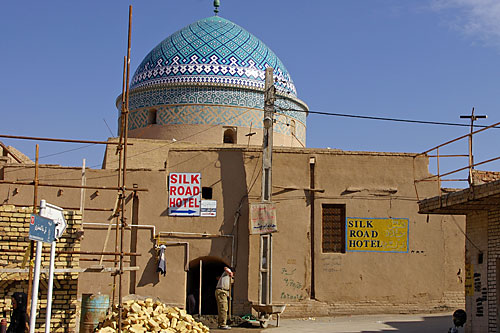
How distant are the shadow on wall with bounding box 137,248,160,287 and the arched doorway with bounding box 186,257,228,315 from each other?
0.95 metres

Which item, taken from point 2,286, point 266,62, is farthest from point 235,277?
point 266,62

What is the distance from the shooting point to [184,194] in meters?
18.7

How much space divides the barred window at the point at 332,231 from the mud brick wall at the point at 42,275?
25.5 feet

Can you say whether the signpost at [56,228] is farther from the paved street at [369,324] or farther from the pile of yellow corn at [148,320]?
the paved street at [369,324]

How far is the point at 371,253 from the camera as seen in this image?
61.5ft

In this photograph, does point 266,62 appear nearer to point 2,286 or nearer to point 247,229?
point 247,229

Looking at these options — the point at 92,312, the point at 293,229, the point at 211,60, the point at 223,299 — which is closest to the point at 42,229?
the point at 92,312

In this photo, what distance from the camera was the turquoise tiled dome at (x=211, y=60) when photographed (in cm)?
2341

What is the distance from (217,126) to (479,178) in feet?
28.3

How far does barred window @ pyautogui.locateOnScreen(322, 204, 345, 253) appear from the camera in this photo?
61.7ft

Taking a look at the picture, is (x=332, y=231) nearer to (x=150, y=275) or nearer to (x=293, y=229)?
(x=293, y=229)

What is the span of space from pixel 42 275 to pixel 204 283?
8888mm

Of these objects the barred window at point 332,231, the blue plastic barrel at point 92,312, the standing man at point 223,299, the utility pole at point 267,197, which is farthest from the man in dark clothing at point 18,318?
the barred window at point 332,231

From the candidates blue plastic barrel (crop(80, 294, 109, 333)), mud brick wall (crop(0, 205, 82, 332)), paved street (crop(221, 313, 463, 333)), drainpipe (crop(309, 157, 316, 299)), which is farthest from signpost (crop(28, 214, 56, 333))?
drainpipe (crop(309, 157, 316, 299))
